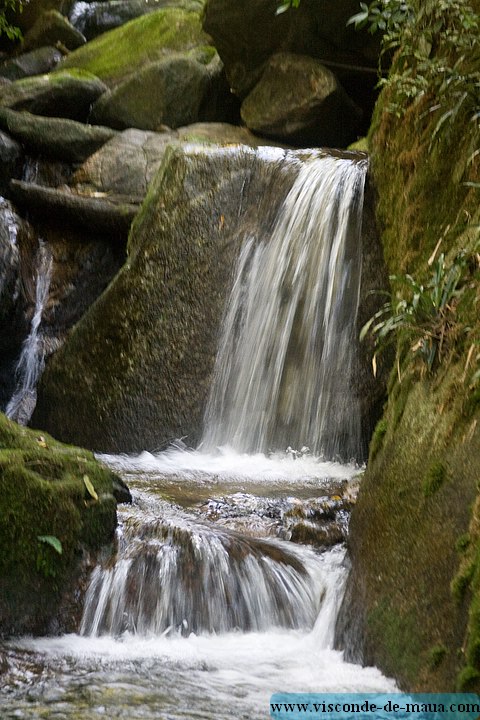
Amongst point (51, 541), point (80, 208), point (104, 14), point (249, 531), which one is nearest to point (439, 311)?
point (249, 531)

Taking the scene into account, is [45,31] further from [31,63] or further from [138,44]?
[138,44]

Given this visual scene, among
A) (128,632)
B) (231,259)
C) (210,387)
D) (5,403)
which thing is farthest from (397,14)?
(5,403)

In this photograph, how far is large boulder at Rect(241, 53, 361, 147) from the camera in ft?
36.1

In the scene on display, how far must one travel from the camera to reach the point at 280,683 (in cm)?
343

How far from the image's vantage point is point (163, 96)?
12.8m

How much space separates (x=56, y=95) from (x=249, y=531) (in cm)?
1033

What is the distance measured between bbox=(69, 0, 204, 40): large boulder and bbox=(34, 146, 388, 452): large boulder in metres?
10.6

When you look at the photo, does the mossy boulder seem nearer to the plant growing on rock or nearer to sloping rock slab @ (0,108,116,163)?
the plant growing on rock

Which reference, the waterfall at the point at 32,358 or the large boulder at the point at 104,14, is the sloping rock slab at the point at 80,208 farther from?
the large boulder at the point at 104,14

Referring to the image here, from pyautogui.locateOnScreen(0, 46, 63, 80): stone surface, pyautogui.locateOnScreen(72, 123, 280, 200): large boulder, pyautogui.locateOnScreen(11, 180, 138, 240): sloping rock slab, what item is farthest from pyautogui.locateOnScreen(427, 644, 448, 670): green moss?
pyautogui.locateOnScreen(0, 46, 63, 80): stone surface

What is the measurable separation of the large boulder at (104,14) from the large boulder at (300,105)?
7.00m

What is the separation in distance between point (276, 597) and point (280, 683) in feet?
2.30

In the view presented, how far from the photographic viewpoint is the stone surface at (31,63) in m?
15.4

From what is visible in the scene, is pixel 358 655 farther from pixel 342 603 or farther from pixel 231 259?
pixel 231 259
